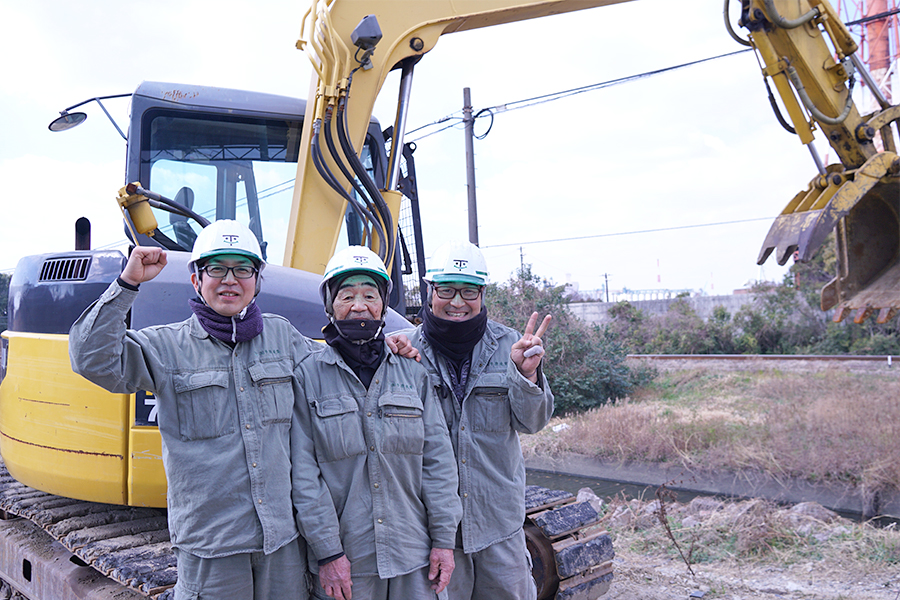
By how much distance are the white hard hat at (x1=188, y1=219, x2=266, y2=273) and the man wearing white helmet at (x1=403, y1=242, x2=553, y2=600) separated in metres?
0.74

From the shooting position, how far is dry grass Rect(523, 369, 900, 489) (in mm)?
8523

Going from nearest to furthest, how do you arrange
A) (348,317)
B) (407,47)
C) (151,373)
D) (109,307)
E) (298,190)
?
(109,307) < (151,373) < (348,317) < (298,190) < (407,47)

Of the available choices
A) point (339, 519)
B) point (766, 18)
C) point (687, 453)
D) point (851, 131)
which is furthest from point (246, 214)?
point (687, 453)

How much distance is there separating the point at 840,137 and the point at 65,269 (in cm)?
A: 561

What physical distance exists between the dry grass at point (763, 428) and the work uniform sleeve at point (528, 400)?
6.81 meters

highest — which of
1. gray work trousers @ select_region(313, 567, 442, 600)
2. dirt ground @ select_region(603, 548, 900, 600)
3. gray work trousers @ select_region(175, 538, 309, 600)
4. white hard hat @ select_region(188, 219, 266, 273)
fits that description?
white hard hat @ select_region(188, 219, 266, 273)

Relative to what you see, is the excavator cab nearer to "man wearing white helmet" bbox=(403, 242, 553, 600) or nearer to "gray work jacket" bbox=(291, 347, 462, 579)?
"man wearing white helmet" bbox=(403, 242, 553, 600)

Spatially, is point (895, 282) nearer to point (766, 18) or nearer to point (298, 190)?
point (766, 18)

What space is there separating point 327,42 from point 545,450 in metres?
8.04

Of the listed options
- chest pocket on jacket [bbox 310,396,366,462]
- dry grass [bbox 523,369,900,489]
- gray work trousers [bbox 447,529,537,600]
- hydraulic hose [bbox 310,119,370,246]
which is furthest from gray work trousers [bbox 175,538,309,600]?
dry grass [bbox 523,369,900,489]

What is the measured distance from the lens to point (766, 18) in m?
5.48

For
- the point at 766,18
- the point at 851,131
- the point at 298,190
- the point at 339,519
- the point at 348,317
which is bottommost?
the point at 339,519

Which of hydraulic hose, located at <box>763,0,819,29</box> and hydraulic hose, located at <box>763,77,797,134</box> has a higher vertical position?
hydraulic hose, located at <box>763,0,819,29</box>

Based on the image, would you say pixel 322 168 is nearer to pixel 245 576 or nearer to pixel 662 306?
pixel 245 576
